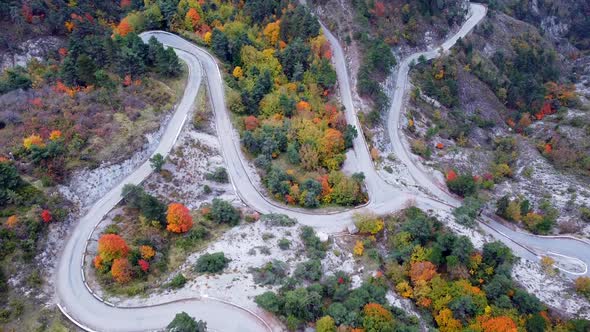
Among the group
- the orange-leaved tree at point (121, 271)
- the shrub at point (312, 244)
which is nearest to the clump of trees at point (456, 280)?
the shrub at point (312, 244)

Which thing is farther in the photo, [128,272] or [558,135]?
[558,135]

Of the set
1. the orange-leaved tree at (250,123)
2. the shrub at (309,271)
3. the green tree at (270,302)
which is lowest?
the green tree at (270,302)

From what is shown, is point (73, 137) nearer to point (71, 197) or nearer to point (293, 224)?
point (71, 197)

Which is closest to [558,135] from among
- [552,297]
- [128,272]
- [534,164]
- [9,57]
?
[534,164]

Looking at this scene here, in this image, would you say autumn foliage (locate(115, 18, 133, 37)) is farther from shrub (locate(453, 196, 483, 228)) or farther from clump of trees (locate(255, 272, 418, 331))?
shrub (locate(453, 196, 483, 228))

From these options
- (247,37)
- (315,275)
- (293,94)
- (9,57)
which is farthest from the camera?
(247,37)

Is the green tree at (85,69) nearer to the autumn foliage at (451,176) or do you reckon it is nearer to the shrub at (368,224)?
the shrub at (368,224)

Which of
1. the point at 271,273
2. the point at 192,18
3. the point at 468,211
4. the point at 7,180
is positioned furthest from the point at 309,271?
the point at 192,18
